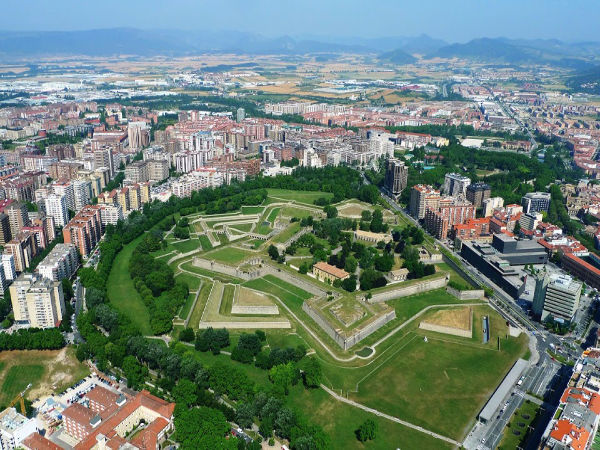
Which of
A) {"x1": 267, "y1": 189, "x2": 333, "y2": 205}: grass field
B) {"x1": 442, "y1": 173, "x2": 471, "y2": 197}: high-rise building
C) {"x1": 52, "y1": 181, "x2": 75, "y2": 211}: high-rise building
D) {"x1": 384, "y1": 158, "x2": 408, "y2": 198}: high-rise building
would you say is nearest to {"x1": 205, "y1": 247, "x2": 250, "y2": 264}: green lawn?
{"x1": 267, "y1": 189, "x2": 333, "y2": 205}: grass field

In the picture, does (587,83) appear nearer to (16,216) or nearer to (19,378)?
(16,216)

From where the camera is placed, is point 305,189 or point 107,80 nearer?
point 305,189

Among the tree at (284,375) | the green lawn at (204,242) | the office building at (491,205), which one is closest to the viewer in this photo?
the tree at (284,375)

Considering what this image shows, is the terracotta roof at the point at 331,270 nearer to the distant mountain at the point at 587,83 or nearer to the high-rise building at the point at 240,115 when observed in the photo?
the high-rise building at the point at 240,115

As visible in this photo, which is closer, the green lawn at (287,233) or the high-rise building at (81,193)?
the green lawn at (287,233)

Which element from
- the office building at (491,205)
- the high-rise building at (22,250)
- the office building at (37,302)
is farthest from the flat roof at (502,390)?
the high-rise building at (22,250)

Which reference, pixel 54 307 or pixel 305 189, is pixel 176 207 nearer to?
pixel 305 189

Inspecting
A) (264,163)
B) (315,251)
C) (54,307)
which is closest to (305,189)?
(264,163)
